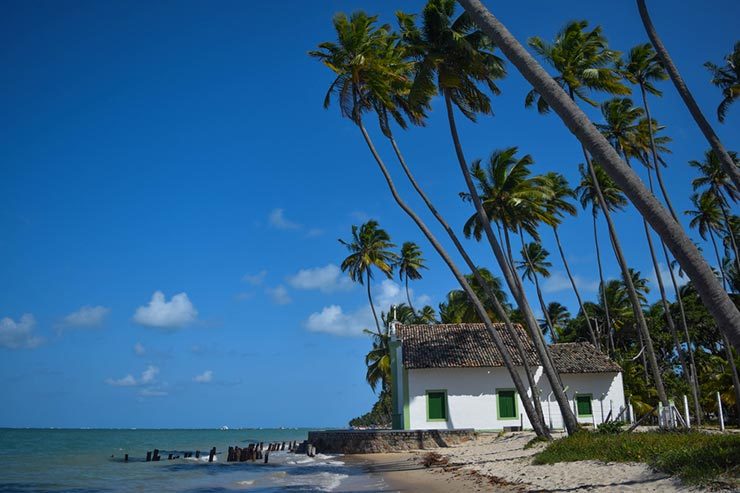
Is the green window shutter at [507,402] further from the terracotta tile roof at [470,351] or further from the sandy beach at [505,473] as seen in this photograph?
the sandy beach at [505,473]

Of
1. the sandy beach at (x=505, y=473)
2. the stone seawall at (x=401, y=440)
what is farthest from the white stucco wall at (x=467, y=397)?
the sandy beach at (x=505, y=473)

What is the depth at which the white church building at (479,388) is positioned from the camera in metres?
27.7

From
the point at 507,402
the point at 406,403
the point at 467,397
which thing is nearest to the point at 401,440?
the point at 406,403

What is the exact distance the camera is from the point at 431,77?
20000 mm

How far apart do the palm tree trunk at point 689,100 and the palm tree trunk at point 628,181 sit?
8.53 meters

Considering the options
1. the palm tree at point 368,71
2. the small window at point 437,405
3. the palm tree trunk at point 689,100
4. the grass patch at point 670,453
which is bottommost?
the grass patch at point 670,453

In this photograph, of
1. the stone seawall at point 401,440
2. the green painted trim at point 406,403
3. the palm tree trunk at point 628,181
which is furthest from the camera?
the green painted trim at point 406,403

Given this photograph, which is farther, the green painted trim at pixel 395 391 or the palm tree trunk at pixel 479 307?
the green painted trim at pixel 395 391

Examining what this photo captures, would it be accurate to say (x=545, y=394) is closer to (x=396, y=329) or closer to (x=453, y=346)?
(x=453, y=346)

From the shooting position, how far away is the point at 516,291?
777 inches

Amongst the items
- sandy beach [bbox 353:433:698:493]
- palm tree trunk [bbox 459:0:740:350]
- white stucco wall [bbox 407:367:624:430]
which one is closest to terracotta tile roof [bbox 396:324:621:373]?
white stucco wall [bbox 407:367:624:430]

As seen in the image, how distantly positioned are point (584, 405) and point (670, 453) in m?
19.7

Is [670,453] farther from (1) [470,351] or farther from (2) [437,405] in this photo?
(1) [470,351]

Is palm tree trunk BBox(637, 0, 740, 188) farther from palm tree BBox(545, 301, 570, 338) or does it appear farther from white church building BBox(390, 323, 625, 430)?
palm tree BBox(545, 301, 570, 338)
